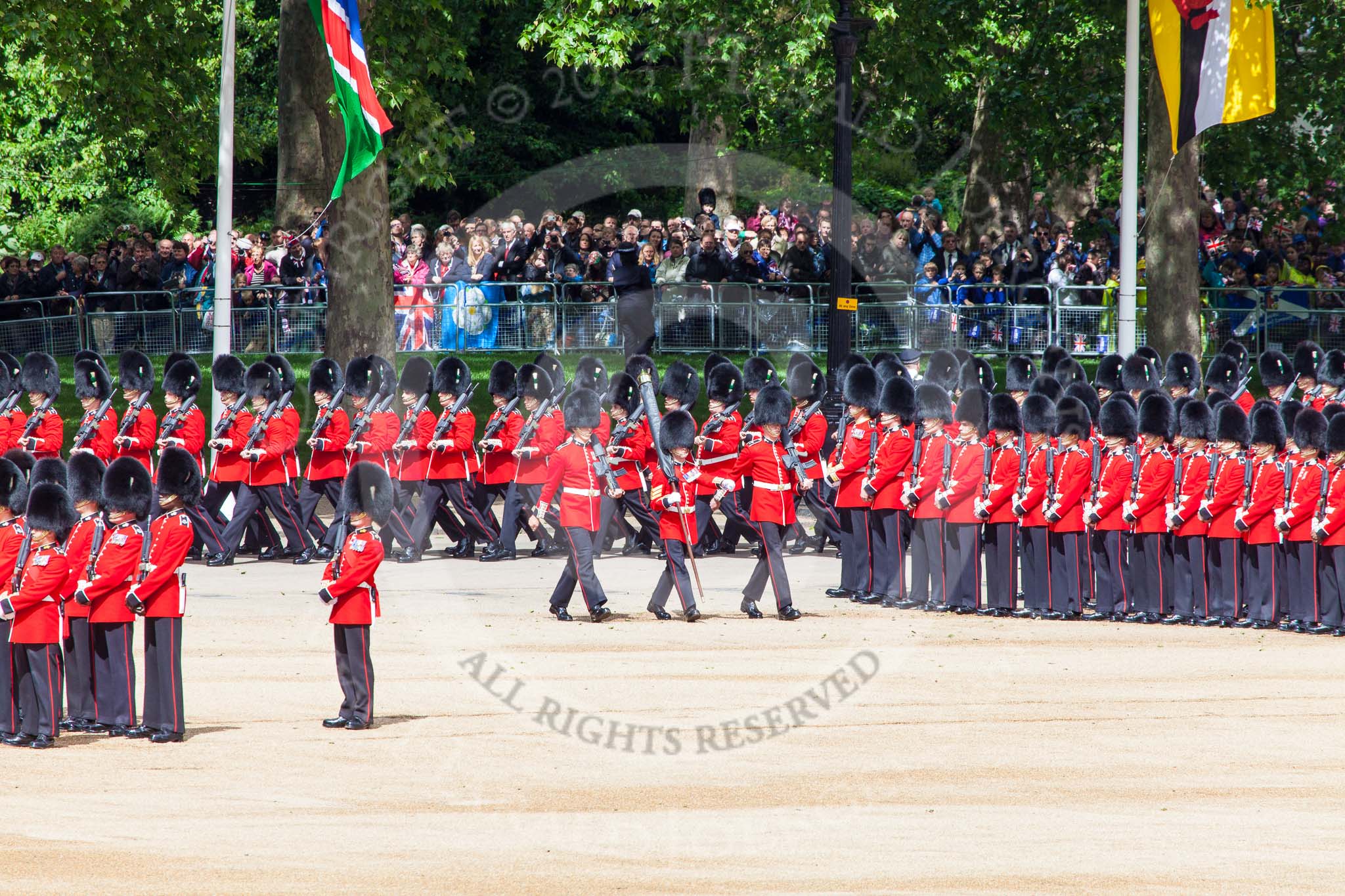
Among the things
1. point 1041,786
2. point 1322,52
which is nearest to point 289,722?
point 1041,786

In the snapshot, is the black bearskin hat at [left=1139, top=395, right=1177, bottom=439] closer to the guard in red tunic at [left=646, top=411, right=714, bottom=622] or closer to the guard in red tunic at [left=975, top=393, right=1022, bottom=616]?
the guard in red tunic at [left=975, top=393, right=1022, bottom=616]

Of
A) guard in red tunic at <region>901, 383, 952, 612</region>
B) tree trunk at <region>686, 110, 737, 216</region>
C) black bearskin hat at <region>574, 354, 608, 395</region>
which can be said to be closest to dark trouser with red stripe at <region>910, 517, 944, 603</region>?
guard in red tunic at <region>901, 383, 952, 612</region>

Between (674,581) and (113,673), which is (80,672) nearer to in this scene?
(113,673)

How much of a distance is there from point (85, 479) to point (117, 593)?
639 mm

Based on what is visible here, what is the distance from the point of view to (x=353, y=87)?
16.0 metres

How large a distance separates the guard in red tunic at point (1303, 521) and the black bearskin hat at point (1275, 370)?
3477 millimetres

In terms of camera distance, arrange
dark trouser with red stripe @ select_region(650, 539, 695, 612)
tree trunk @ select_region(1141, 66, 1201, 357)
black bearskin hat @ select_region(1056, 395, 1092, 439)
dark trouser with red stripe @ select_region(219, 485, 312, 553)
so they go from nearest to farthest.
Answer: dark trouser with red stripe @ select_region(650, 539, 695, 612) → black bearskin hat @ select_region(1056, 395, 1092, 439) → dark trouser with red stripe @ select_region(219, 485, 312, 553) → tree trunk @ select_region(1141, 66, 1201, 357)

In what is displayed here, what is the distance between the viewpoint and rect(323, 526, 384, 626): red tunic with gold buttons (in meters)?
9.10

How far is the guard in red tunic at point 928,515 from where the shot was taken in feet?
42.3

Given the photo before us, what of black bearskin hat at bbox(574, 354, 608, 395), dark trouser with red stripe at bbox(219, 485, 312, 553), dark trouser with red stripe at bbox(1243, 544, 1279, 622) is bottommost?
dark trouser with red stripe at bbox(1243, 544, 1279, 622)

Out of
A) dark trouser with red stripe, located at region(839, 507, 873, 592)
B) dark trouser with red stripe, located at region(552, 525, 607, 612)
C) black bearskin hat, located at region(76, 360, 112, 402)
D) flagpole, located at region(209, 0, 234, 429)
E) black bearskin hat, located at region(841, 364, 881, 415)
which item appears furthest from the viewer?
flagpole, located at region(209, 0, 234, 429)

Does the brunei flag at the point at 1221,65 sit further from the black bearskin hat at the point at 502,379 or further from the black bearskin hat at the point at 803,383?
the black bearskin hat at the point at 502,379

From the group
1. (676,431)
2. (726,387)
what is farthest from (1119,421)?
(676,431)

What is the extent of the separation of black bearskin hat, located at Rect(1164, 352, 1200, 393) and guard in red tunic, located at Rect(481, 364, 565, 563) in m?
5.08
